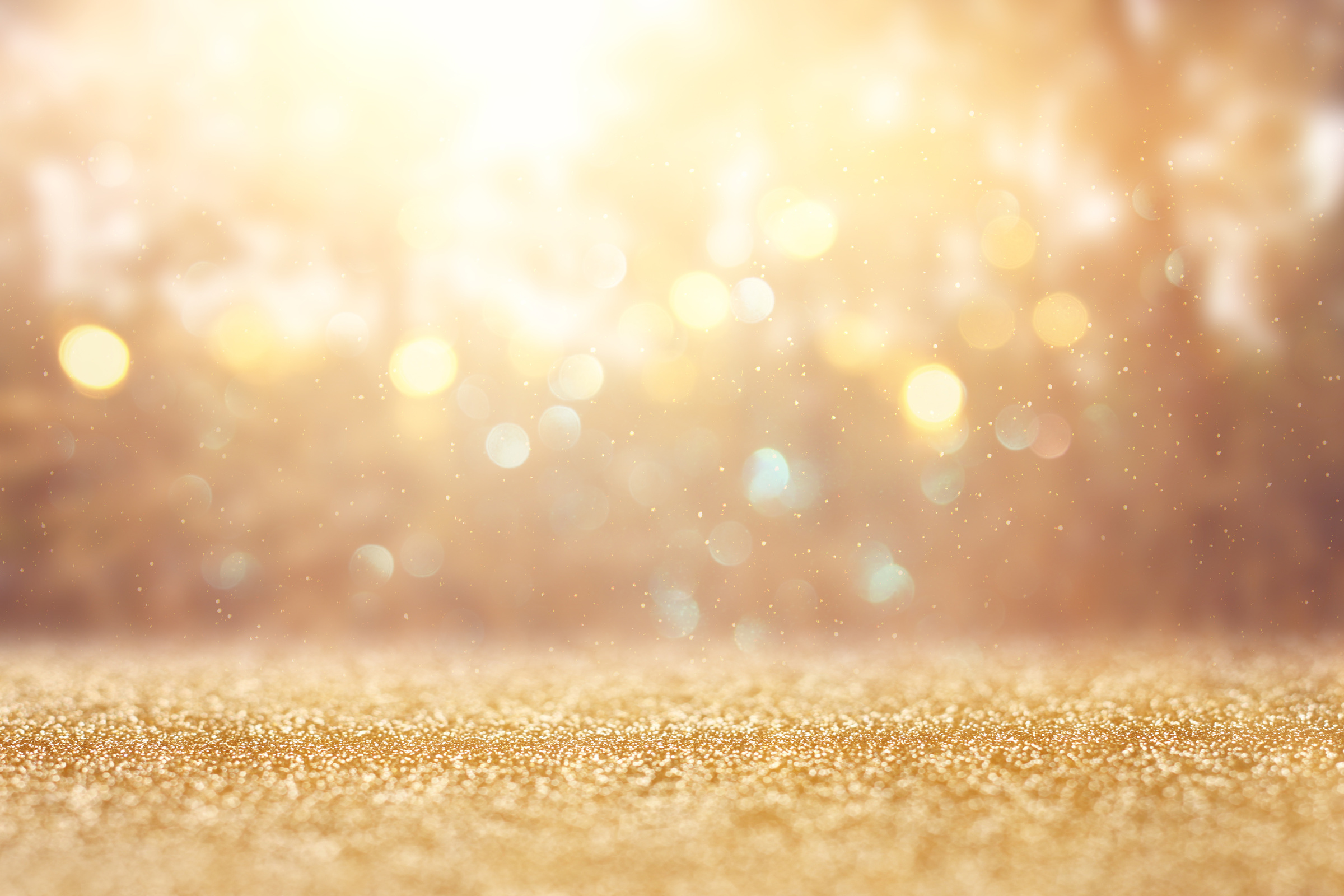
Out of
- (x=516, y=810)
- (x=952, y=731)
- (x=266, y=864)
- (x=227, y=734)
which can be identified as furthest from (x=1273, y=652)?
(x=227, y=734)

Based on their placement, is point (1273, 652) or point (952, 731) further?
point (1273, 652)

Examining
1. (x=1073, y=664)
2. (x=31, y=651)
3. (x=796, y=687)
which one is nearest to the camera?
(x=796, y=687)

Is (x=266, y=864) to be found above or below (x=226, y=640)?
below

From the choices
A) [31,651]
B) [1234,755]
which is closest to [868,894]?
[1234,755]

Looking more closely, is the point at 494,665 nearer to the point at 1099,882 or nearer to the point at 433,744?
the point at 433,744

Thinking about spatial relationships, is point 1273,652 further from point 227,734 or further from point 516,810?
point 227,734

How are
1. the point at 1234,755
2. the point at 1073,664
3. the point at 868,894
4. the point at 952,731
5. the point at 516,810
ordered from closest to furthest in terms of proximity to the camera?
1. the point at 868,894
2. the point at 516,810
3. the point at 1234,755
4. the point at 952,731
5. the point at 1073,664
